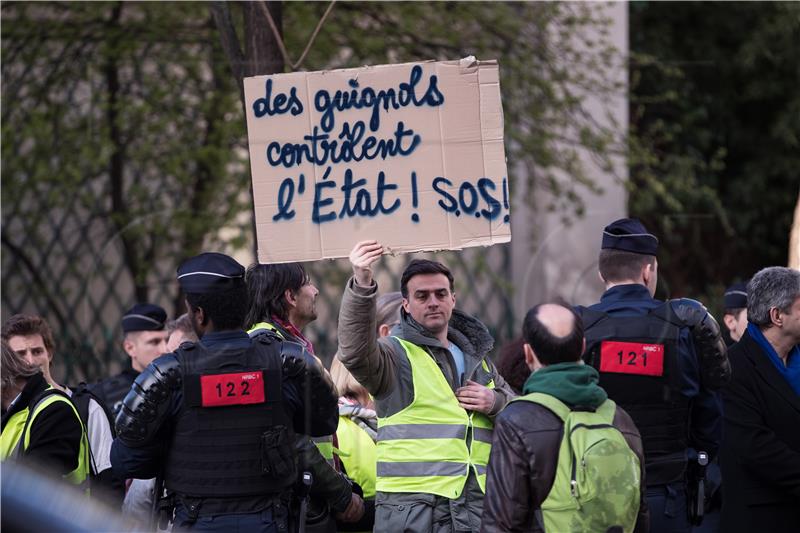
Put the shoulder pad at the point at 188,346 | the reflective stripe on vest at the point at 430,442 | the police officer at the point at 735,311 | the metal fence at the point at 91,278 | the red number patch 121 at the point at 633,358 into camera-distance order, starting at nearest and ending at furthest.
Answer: the shoulder pad at the point at 188,346, the reflective stripe on vest at the point at 430,442, the red number patch 121 at the point at 633,358, the police officer at the point at 735,311, the metal fence at the point at 91,278

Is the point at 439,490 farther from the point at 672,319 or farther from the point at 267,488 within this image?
the point at 672,319

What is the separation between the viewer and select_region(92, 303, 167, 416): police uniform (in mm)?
7043

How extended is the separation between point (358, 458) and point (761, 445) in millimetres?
1720

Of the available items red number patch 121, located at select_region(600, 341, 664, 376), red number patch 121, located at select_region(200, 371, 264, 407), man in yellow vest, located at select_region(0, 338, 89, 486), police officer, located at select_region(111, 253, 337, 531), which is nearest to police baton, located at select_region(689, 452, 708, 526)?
red number patch 121, located at select_region(600, 341, 664, 376)

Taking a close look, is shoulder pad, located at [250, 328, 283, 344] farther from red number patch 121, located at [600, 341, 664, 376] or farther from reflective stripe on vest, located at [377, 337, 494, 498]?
red number patch 121, located at [600, 341, 664, 376]

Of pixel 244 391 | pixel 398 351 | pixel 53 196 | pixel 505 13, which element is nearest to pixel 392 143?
pixel 398 351

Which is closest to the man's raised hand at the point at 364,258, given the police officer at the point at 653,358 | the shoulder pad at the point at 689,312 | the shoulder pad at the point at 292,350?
the shoulder pad at the point at 292,350

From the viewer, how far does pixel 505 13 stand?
440 inches

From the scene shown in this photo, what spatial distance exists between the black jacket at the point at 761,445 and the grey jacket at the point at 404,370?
1.08 meters

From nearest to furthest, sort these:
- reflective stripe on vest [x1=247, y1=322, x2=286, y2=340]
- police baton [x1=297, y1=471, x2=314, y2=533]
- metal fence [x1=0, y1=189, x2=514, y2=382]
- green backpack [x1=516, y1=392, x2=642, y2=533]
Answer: green backpack [x1=516, y1=392, x2=642, y2=533] → police baton [x1=297, y1=471, x2=314, y2=533] → reflective stripe on vest [x1=247, y1=322, x2=286, y2=340] → metal fence [x1=0, y1=189, x2=514, y2=382]

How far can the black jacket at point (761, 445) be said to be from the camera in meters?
5.32

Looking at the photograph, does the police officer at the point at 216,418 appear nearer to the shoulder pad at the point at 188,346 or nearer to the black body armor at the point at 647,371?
the shoulder pad at the point at 188,346

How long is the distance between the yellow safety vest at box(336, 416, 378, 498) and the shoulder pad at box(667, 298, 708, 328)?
4.75 ft

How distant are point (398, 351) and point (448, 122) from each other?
35.5 inches
